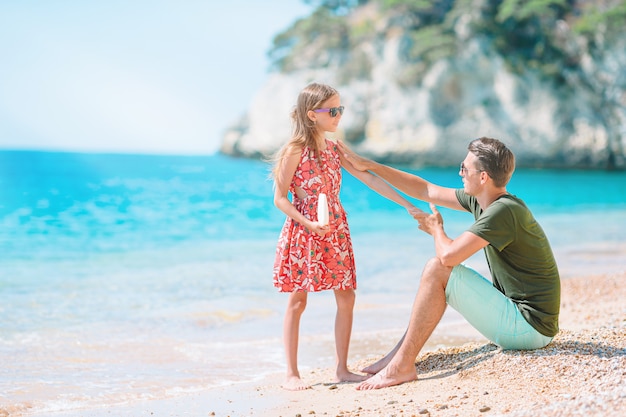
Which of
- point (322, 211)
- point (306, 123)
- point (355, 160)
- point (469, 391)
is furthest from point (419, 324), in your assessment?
point (306, 123)

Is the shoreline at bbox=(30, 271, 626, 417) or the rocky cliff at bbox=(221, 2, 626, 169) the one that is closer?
the shoreline at bbox=(30, 271, 626, 417)

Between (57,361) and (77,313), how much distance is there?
1.59 m

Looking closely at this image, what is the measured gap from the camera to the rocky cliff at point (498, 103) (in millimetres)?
33094

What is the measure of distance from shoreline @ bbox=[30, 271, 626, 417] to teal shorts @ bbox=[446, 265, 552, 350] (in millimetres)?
107

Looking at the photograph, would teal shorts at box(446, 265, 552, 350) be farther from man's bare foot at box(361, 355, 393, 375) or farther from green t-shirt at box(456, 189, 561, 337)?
man's bare foot at box(361, 355, 393, 375)

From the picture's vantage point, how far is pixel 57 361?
16.7ft

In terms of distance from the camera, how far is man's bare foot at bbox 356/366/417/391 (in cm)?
376

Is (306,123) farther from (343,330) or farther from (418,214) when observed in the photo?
(343,330)

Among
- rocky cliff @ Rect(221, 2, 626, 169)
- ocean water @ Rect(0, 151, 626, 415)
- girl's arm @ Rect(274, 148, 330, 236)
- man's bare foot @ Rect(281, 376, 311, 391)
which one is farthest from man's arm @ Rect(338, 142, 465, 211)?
rocky cliff @ Rect(221, 2, 626, 169)

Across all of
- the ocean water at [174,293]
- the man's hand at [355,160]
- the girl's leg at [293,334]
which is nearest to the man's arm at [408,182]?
the man's hand at [355,160]

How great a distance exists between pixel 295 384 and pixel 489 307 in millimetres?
1189

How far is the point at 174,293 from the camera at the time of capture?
7.66m

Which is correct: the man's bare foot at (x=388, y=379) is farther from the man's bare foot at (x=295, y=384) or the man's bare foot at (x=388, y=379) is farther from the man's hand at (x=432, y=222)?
the man's hand at (x=432, y=222)

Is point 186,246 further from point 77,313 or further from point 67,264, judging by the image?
point 77,313
